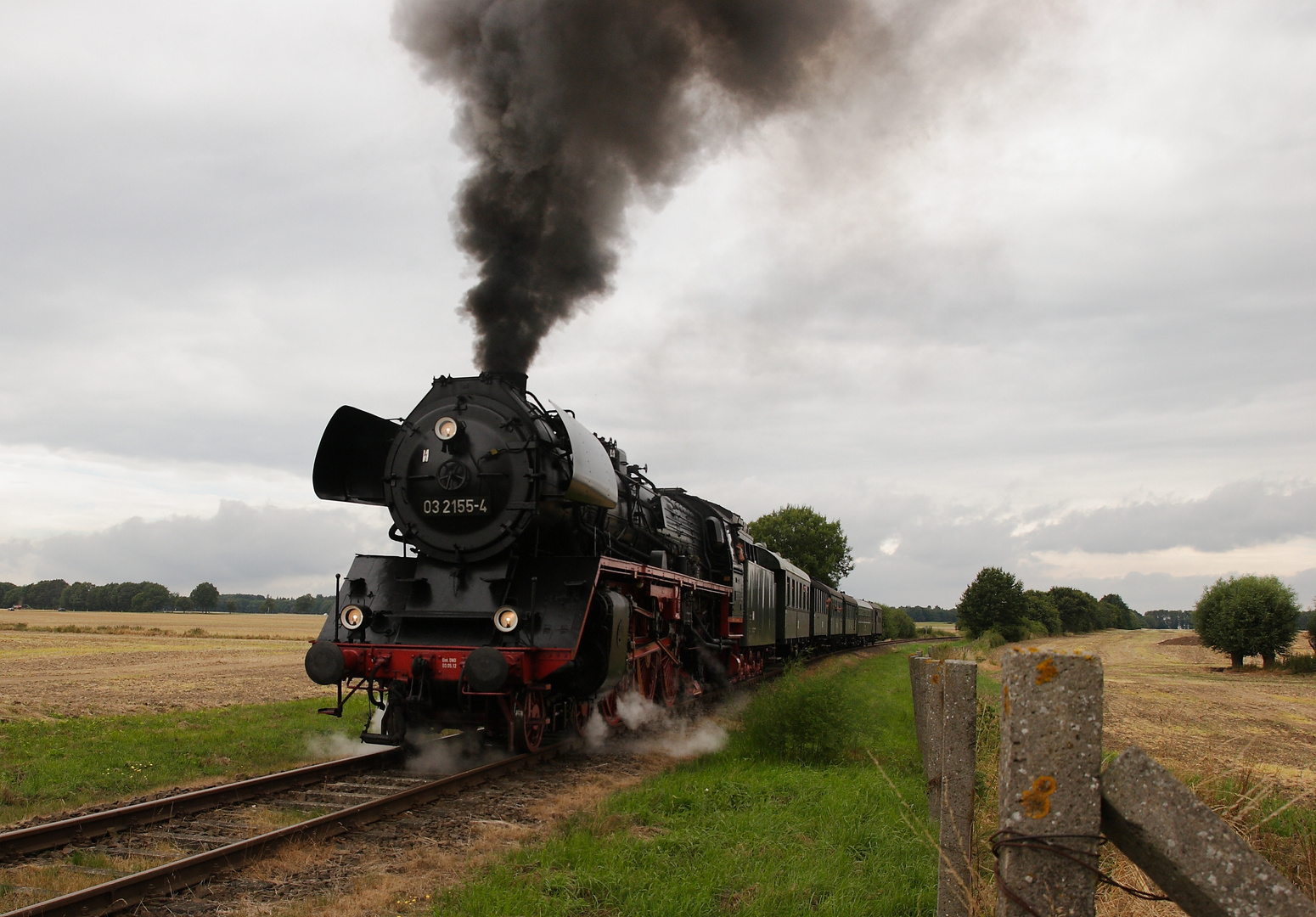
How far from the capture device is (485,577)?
843 centimetres

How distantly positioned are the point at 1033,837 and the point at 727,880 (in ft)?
9.53

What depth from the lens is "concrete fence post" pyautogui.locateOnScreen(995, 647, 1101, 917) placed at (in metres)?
2.14

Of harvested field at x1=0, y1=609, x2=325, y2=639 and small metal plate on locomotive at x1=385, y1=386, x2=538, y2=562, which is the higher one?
small metal plate on locomotive at x1=385, y1=386, x2=538, y2=562

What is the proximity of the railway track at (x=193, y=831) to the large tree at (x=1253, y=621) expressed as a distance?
112ft

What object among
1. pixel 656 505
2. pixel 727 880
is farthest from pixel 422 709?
pixel 656 505

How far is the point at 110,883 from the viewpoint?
419 centimetres

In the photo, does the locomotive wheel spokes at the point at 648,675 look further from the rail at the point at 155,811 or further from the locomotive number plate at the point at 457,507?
the rail at the point at 155,811

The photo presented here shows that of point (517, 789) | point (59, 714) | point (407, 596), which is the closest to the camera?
point (517, 789)

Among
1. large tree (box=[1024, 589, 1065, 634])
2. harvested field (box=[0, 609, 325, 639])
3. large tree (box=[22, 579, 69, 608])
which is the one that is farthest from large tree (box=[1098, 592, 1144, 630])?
large tree (box=[22, 579, 69, 608])

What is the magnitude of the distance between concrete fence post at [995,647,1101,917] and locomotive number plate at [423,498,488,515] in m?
6.77

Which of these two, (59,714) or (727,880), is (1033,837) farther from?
(59,714)

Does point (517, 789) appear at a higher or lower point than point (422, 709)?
lower

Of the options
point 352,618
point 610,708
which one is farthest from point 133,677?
point 610,708

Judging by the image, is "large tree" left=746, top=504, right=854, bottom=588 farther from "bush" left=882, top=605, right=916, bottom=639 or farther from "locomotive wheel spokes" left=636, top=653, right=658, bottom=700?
"locomotive wheel spokes" left=636, top=653, right=658, bottom=700
